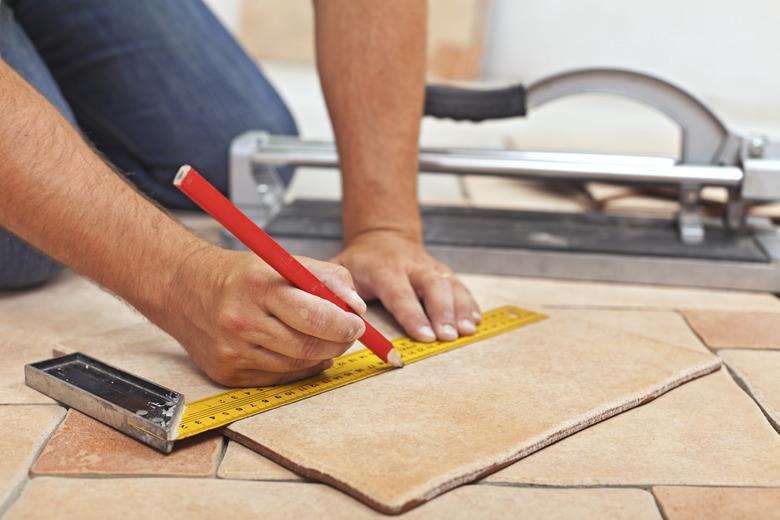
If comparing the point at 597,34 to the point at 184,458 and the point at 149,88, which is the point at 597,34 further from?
the point at 184,458

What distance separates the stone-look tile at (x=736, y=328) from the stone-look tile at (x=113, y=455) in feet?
2.75

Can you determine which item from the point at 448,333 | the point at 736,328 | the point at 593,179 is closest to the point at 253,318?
the point at 448,333

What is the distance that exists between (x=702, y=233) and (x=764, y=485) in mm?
959

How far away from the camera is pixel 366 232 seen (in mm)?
1500

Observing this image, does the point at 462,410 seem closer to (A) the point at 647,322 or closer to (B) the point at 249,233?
(B) the point at 249,233

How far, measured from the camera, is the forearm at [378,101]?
1.54 metres

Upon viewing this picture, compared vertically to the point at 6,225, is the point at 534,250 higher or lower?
lower

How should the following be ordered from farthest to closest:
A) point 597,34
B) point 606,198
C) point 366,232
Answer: point 597,34
point 606,198
point 366,232

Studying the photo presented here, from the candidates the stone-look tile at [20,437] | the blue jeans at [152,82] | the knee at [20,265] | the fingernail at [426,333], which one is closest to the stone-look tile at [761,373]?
the fingernail at [426,333]

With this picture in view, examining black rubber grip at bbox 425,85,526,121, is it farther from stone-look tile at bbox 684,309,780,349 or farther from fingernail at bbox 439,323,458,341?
fingernail at bbox 439,323,458,341

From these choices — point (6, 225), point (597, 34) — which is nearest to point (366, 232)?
point (6, 225)

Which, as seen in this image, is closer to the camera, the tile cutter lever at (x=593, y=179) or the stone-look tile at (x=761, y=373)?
the stone-look tile at (x=761, y=373)

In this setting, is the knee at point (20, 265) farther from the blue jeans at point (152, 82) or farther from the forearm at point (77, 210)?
the blue jeans at point (152, 82)

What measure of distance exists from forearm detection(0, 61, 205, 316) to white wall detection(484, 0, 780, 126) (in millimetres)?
3806
